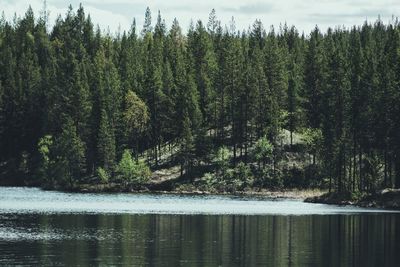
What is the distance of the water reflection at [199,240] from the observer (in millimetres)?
58688

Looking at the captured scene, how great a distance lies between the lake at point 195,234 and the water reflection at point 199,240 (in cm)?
7

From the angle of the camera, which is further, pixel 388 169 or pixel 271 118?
pixel 271 118

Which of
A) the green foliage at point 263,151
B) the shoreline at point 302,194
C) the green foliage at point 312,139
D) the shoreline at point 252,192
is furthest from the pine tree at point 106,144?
the green foliage at point 312,139

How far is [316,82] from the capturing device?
585ft

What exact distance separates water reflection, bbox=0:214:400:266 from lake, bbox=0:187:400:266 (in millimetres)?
73

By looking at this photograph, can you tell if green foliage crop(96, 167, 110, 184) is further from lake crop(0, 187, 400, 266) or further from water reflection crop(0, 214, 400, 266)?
water reflection crop(0, 214, 400, 266)

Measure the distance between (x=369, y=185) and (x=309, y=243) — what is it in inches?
2653

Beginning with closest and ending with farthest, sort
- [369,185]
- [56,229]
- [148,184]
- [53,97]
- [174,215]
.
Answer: [56,229] → [174,215] → [369,185] → [148,184] → [53,97]

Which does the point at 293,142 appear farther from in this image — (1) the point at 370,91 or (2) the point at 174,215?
(2) the point at 174,215

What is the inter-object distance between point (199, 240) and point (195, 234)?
5.33 meters

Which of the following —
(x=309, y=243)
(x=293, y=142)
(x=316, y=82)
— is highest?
(x=316, y=82)

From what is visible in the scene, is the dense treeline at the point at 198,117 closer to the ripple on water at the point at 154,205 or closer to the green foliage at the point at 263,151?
the green foliage at the point at 263,151

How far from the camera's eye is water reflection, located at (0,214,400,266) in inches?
2311

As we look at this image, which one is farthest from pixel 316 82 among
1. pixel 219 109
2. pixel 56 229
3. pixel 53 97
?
pixel 56 229
